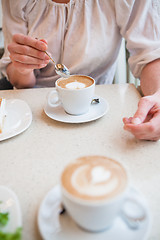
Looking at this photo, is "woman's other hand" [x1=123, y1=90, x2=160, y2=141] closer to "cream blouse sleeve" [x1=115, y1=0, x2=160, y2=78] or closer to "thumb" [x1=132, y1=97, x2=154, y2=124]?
"thumb" [x1=132, y1=97, x2=154, y2=124]

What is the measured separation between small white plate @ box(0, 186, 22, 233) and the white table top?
36mm

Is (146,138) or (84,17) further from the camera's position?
(84,17)

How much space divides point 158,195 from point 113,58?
2.70 ft

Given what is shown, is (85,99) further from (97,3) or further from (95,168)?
(97,3)

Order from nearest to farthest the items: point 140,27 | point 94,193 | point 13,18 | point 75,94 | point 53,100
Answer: point 94,193
point 75,94
point 53,100
point 140,27
point 13,18

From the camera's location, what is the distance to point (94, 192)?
0.40 metres

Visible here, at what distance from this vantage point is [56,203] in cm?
48

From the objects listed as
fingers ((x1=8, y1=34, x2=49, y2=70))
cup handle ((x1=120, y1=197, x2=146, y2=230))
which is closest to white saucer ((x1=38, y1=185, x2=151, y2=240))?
cup handle ((x1=120, y1=197, x2=146, y2=230))

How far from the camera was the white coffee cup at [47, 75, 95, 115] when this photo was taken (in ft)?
2.63

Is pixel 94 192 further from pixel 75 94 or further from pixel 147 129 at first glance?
pixel 75 94

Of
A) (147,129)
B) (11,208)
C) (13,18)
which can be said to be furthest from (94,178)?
(13,18)

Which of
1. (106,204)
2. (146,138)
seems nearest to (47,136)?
(146,138)

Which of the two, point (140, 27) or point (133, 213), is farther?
point (140, 27)

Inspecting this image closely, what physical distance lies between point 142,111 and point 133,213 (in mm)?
340
